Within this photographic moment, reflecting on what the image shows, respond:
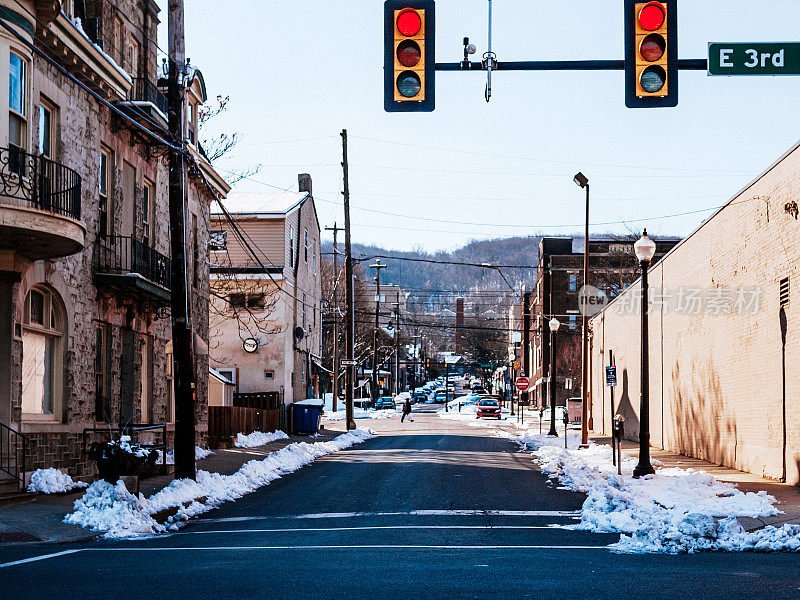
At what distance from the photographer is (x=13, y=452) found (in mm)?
17375

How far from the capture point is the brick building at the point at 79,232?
1728cm

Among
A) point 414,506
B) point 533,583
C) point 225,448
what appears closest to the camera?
point 533,583

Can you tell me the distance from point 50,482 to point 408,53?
10.9 meters

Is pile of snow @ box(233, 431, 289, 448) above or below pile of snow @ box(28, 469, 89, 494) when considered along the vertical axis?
below

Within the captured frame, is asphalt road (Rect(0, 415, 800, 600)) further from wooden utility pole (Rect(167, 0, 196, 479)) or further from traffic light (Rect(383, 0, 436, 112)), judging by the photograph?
traffic light (Rect(383, 0, 436, 112))

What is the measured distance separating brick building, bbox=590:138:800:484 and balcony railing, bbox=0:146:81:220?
13.3 m

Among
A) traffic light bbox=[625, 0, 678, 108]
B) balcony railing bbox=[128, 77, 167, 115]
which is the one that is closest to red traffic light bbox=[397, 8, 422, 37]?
traffic light bbox=[625, 0, 678, 108]

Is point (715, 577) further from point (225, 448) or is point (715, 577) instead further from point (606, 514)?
point (225, 448)

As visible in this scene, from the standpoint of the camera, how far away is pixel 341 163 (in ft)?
149

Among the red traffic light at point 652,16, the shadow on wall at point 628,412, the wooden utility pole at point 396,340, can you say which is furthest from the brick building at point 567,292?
the red traffic light at point 652,16

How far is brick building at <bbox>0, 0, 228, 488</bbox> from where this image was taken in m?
17.3

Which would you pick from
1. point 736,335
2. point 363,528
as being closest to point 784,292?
point 736,335

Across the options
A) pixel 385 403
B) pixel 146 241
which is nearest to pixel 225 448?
pixel 146 241

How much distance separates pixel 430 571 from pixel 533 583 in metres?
1.22
